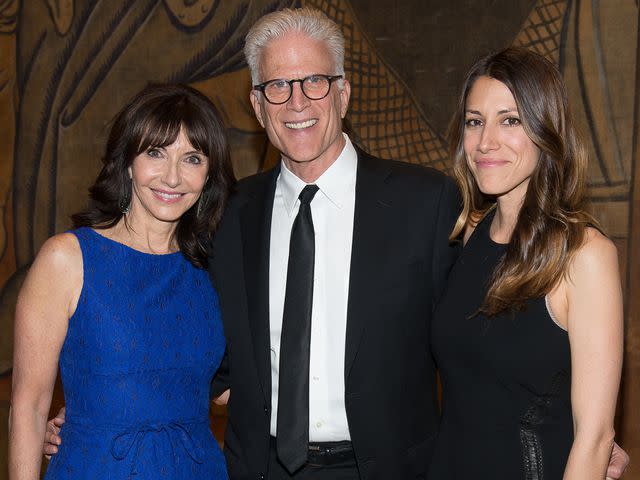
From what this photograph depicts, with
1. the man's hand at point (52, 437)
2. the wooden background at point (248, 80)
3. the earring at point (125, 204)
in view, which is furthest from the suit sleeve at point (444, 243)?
the wooden background at point (248, 80)

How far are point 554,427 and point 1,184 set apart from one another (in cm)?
415

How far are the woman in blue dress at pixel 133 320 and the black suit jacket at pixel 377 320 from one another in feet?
0.35

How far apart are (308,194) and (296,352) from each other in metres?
0.47

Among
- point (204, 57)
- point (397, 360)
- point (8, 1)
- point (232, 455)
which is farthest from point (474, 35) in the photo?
point (8, 1)

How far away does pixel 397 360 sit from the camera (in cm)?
224

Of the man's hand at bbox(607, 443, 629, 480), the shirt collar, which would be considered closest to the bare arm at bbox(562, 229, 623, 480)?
the man's hand at bbox(607, 443, 629, 480)

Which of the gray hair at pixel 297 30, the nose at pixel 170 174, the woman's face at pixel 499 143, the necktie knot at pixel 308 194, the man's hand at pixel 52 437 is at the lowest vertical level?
the man's hand at pixel 52 437

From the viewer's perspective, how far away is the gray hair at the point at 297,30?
2.41 meters

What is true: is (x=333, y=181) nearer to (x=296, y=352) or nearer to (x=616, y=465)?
(x=296, y=352)

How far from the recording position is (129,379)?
7.06 ft

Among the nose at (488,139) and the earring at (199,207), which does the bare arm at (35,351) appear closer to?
the earring at (199,207)

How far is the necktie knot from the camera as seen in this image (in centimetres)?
234

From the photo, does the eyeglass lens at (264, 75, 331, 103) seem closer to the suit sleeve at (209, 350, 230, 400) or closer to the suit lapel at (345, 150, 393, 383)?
the suit lapel at (345, 150, 393, 383)

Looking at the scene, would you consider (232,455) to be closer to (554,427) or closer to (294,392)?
(294,392)
